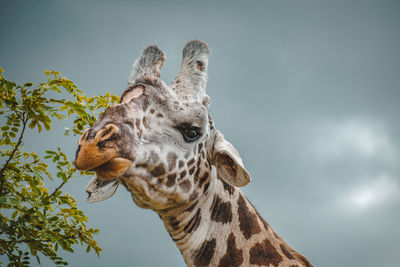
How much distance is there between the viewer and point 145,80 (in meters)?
3.09

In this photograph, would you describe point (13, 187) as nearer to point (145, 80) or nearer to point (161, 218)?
point (161, 218)

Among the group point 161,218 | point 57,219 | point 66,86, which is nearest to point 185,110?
point 161,218

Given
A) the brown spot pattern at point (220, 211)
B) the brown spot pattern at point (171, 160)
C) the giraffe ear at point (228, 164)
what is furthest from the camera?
the brown spot pattern at point (220, 211)

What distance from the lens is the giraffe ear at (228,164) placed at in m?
2.98

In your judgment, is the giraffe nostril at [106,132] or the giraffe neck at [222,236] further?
the giraffe neck at [222,236]

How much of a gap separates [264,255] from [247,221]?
400 mm

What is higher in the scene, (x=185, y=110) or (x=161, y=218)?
(x=185, y=110)

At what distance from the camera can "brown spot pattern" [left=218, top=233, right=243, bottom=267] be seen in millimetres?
3072

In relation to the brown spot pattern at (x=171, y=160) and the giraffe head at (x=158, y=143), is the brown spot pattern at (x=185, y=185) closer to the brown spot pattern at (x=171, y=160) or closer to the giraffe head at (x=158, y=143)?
the giraffe head at (x=158, y=143)

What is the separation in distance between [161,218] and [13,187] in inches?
77.3

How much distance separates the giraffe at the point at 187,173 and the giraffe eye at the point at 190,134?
0.01 metres

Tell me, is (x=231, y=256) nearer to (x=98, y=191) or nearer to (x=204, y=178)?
(x=204, y=178)

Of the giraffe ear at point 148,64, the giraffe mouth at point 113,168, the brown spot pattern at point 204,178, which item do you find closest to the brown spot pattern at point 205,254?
the brown spot pattern at point 204,178

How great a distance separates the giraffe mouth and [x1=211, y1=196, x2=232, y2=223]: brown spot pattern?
1.42 m
